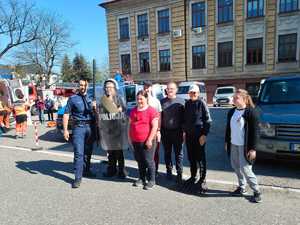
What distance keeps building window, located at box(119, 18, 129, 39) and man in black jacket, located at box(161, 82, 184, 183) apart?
29.1m

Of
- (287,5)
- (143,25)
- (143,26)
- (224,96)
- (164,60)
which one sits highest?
(287,5)

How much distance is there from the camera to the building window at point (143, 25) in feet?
104

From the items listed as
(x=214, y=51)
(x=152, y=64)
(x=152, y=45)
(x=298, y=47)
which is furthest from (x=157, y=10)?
(x=298, y=47)

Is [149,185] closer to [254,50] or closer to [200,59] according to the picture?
[254,50]

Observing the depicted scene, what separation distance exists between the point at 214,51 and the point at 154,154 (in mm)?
24847

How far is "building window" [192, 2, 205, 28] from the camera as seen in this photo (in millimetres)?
28906

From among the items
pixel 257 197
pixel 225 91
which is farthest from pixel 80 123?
pixel 225 91

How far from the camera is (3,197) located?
5.03 meters

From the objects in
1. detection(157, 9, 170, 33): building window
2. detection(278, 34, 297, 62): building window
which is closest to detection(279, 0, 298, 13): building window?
detection(278, 34, 297, 62): building window

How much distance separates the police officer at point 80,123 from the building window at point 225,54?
24.1m

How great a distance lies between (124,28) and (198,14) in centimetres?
866

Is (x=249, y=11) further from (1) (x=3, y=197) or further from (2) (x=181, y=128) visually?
(1) (x=3, y=197)

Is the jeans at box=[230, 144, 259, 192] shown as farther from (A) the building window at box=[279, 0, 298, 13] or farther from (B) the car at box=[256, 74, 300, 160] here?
(A) the building window at box=[279, 0, 298, 13]

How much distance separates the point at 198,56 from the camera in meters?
29.6
